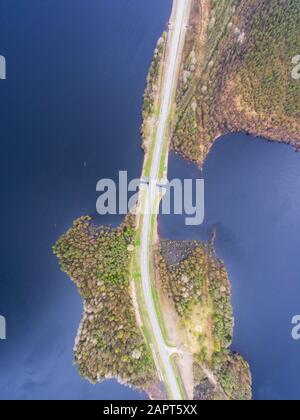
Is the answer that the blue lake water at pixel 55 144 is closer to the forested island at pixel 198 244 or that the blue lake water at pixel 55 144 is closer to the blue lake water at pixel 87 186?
the blue lake water at pixel 87 186

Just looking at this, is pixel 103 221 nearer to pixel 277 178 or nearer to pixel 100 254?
pixel 100 254

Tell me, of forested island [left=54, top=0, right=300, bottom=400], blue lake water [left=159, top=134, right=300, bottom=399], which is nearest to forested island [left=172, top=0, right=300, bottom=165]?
forested island [left=54, top=0, right=300, bottom=400]

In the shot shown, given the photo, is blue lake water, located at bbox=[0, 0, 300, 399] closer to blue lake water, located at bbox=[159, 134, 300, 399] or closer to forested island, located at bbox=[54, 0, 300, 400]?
blue lake water, located at bbox=[159, 134, 300, 399]

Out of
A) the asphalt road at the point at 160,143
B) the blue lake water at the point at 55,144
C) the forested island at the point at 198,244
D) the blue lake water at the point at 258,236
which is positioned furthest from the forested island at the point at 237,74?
the blue lake water at the point at 55,144

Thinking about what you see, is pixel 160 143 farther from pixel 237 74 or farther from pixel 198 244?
pixel 198 244

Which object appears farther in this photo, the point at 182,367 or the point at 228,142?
the point at 228,142

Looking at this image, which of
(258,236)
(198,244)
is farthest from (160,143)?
(258,236)
